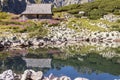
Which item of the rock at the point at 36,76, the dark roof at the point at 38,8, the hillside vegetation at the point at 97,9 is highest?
the rock at the point at 36,76

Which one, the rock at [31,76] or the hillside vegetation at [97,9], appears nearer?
the rock at [31,76]

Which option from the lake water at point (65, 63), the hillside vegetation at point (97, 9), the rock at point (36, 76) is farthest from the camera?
the hillside vegetation at point (97, 9)

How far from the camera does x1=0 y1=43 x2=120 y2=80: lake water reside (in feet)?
108

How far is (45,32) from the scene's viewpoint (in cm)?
7575

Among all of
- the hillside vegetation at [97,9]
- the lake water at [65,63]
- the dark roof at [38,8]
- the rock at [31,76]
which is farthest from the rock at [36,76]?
the hillside vegetation at [97,9]

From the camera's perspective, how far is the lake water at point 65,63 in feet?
108

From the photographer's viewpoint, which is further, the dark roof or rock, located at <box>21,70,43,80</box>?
the dark roof

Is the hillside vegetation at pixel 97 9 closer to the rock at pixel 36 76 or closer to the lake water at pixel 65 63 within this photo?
the lake water at pixel 65 63

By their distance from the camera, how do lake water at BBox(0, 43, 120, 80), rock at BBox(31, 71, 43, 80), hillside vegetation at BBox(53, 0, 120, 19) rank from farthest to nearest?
hillside vegetation at BBox(53, 0, 120, 19), lake water at BBox(0, 43, 120, 80), rock at BBox(31, 71, 43, 80)

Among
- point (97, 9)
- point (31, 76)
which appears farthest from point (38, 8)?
point (31, 76)

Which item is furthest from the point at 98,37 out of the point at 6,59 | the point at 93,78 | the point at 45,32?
the point at 93,78

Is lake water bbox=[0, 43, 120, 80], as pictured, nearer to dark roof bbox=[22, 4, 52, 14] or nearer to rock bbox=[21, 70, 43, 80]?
rock bbox=[21, 70, 43, 80]

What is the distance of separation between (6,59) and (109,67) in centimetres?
1317

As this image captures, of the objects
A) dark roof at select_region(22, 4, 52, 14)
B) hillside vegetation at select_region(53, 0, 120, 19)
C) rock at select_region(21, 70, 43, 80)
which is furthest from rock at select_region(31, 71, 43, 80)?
hillside vegetation at select_region(53, 0, 120, 19)
